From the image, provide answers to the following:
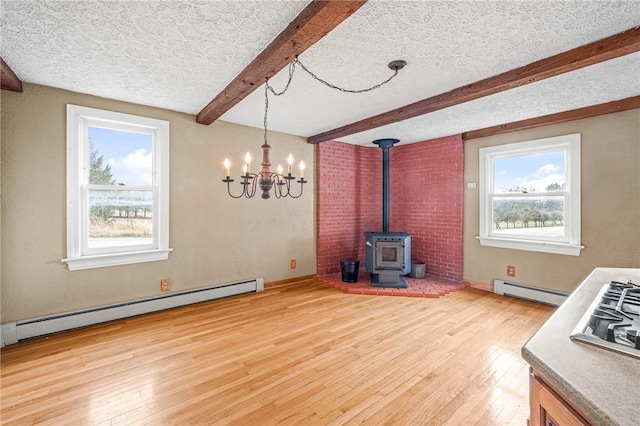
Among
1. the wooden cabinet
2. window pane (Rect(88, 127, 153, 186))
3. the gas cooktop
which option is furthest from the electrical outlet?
the gas cooktop

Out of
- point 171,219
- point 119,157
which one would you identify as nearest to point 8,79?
point 119,157

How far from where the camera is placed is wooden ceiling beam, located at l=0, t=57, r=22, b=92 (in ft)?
6.99

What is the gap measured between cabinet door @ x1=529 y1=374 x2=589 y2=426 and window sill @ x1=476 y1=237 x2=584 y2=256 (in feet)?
10.9

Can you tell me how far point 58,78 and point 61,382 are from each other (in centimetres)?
249

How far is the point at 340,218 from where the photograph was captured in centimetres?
492

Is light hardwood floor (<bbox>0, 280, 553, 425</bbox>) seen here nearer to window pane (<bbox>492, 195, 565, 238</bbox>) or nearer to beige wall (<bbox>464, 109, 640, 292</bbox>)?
beige wall (<bbox>464, 109, 640, 292</bbox>)

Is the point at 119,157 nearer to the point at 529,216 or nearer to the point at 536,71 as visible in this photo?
the point at 536,71

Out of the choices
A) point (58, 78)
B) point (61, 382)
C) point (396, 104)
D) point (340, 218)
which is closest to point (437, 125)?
point (396, 104)

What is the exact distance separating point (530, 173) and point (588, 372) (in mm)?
3831

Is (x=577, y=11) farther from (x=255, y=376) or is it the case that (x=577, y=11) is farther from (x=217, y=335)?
(x=217, y=335)

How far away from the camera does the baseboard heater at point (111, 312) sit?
2.55 metres

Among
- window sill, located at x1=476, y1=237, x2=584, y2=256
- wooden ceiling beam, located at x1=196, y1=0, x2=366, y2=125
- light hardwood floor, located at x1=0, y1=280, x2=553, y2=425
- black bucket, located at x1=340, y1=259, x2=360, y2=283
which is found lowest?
light hardwood floor, located at x1=0, y1=280, x2=553, y2=425

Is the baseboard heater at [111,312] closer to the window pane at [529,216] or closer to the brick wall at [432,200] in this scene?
the brick wall at [432,200]

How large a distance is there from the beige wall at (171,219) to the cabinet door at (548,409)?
347 centimetres
